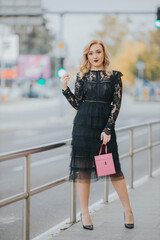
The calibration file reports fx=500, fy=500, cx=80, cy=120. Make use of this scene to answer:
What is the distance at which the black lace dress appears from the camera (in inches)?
176

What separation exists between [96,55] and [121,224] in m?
1.66

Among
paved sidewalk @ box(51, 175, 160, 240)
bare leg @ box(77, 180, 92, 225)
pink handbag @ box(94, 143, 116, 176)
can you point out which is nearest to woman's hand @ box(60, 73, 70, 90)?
pink handbag @ box(94, 143, 116, 176)

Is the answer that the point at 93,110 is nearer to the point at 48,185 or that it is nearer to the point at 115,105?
the point at 115,105

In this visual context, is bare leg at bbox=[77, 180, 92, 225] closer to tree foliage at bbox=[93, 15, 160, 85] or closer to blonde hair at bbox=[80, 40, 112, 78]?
blonde hair at bbox=[80, 40, 112, 78]

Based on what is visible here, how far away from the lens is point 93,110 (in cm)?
446

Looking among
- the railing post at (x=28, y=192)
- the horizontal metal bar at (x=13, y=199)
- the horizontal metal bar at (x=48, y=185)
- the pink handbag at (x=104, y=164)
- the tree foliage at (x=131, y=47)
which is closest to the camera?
the horizontal metal bar at (x=13, y=199)

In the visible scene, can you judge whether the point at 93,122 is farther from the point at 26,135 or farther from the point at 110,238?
the point at 26,135

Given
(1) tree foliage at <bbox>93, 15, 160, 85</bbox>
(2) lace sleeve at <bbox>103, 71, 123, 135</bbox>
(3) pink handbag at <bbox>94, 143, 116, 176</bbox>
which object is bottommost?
(3) pink handbag at <bbox>94, 143, 116, 176</bbox>

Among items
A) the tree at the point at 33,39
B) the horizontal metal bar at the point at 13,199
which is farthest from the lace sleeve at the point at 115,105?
the tree at the point at 33,39

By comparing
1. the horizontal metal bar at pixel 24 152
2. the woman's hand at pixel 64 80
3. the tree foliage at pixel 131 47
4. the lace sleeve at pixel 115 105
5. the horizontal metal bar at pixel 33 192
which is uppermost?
the tree foliage at pixel 131 47

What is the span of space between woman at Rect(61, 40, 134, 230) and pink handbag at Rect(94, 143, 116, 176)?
5cm

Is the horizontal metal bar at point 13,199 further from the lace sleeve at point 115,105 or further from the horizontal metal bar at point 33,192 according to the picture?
the lace sleeve at point 115,105

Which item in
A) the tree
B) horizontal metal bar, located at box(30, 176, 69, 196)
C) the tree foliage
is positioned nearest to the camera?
horizontal metal bar, located at box(30, 176, 69, 196)

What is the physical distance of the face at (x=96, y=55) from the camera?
4529mm
